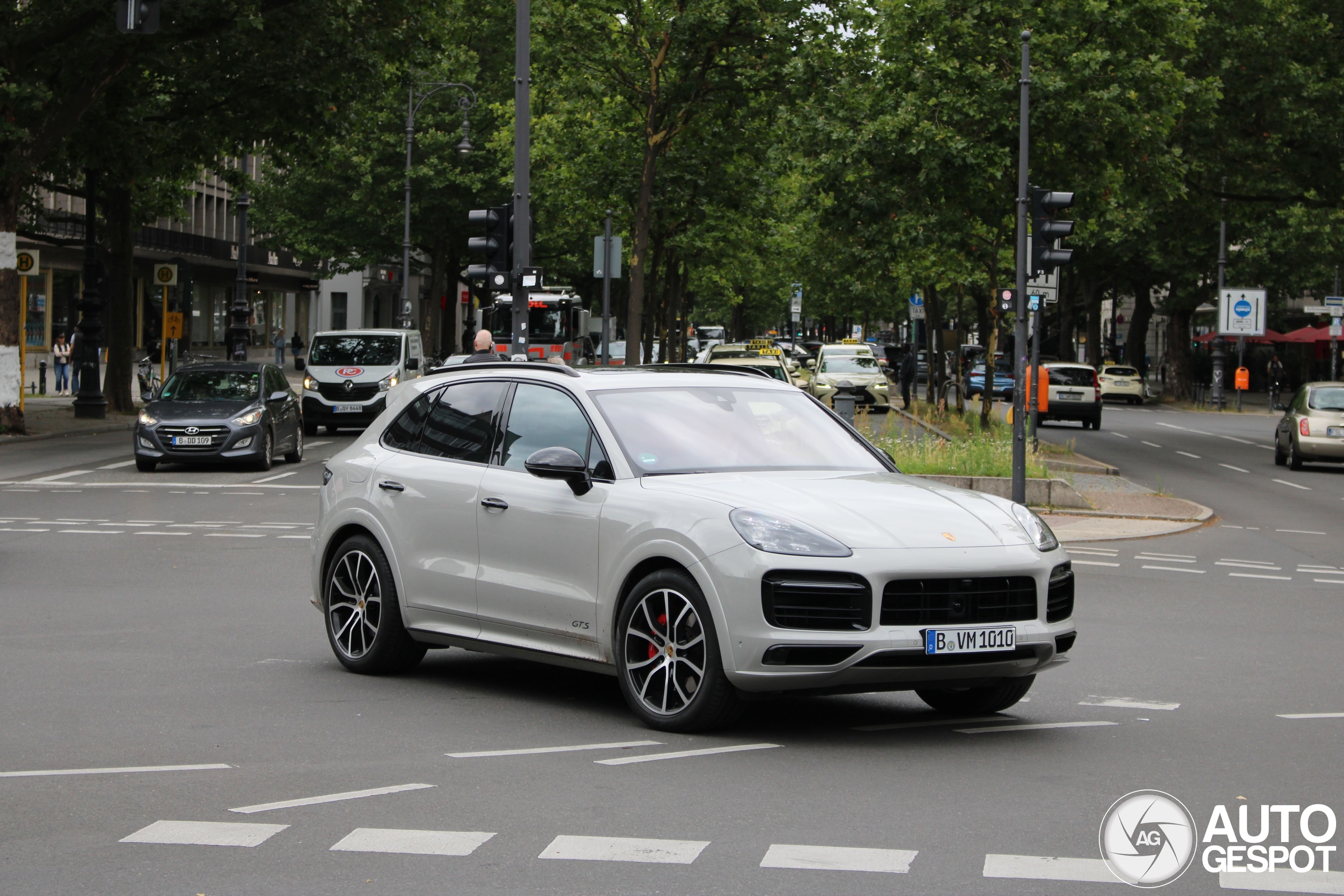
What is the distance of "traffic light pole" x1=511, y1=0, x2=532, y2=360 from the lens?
22516 millimetres

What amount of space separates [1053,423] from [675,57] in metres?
19.2

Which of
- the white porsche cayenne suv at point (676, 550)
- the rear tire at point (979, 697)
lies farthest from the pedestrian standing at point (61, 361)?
the rear tire at point (979, 697)

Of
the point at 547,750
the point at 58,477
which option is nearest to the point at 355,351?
the point at 58,477

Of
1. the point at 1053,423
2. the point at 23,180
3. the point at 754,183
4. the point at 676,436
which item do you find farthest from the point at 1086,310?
the point at 676,436

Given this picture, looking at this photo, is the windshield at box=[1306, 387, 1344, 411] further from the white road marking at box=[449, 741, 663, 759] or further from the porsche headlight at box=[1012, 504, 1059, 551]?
the white road marking at box=[449, 741, 663, 759]

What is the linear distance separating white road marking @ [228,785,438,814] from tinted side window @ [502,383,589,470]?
2.17 meters

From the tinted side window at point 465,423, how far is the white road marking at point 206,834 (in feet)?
10.1

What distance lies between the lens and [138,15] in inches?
773

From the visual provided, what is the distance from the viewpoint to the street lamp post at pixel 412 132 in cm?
5034

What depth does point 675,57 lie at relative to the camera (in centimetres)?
3475

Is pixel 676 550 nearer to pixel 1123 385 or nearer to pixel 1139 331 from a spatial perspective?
pixel 1123 385

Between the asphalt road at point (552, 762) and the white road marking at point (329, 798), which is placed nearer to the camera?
the asphalt road at point (552, 762)

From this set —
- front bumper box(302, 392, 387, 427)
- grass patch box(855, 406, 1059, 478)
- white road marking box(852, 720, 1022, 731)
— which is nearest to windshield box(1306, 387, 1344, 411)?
grass patch box(855, 406, 1059, 478)

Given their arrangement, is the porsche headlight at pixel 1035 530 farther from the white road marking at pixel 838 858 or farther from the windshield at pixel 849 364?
the windshield at pixel 849 364
